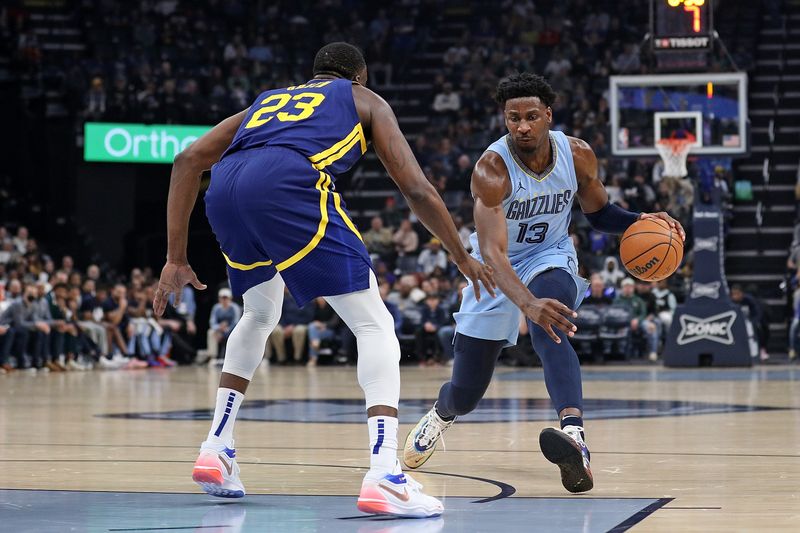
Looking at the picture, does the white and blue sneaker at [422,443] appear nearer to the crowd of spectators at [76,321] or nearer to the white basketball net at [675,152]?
the white basketball net at [675,152]

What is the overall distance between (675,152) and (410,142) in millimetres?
8085

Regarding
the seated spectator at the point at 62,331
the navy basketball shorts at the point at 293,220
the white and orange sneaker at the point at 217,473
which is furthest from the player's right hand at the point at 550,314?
the seated spectator at the point at 62,331

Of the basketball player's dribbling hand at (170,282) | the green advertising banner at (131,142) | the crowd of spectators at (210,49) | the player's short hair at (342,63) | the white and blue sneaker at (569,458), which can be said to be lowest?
the white and blue sneaker at (569,458)

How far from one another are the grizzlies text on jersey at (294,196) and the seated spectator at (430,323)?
14.3 meters

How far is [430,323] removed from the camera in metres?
19.2

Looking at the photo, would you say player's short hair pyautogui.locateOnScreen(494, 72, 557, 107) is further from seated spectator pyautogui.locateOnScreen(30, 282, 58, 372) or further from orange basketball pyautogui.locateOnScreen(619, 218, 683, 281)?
seated spectator pyautogui.locateOnScreen(30, 282, 58, 372)

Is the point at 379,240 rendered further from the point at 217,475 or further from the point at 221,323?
the point at 217,475

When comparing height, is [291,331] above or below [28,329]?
below

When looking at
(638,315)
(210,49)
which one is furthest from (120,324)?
(210,49)

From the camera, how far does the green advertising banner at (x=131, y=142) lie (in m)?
22.0

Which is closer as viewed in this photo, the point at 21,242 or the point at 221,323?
the point at 21,242

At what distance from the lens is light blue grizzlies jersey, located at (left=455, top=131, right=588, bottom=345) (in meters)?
5.82

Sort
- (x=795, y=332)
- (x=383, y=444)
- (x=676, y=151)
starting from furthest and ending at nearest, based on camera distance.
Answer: (x=795, y=332) → (x=676, y=151) → (x=383, y=444)

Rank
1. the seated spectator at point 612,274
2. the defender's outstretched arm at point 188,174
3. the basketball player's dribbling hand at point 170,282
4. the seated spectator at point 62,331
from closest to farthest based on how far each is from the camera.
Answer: the defender's outstretched arm at point 188,174 → the basketball player's dribbling hand at point 170,282 → the seated spectator at point 62,331 → the seated spectator at point 612,274
